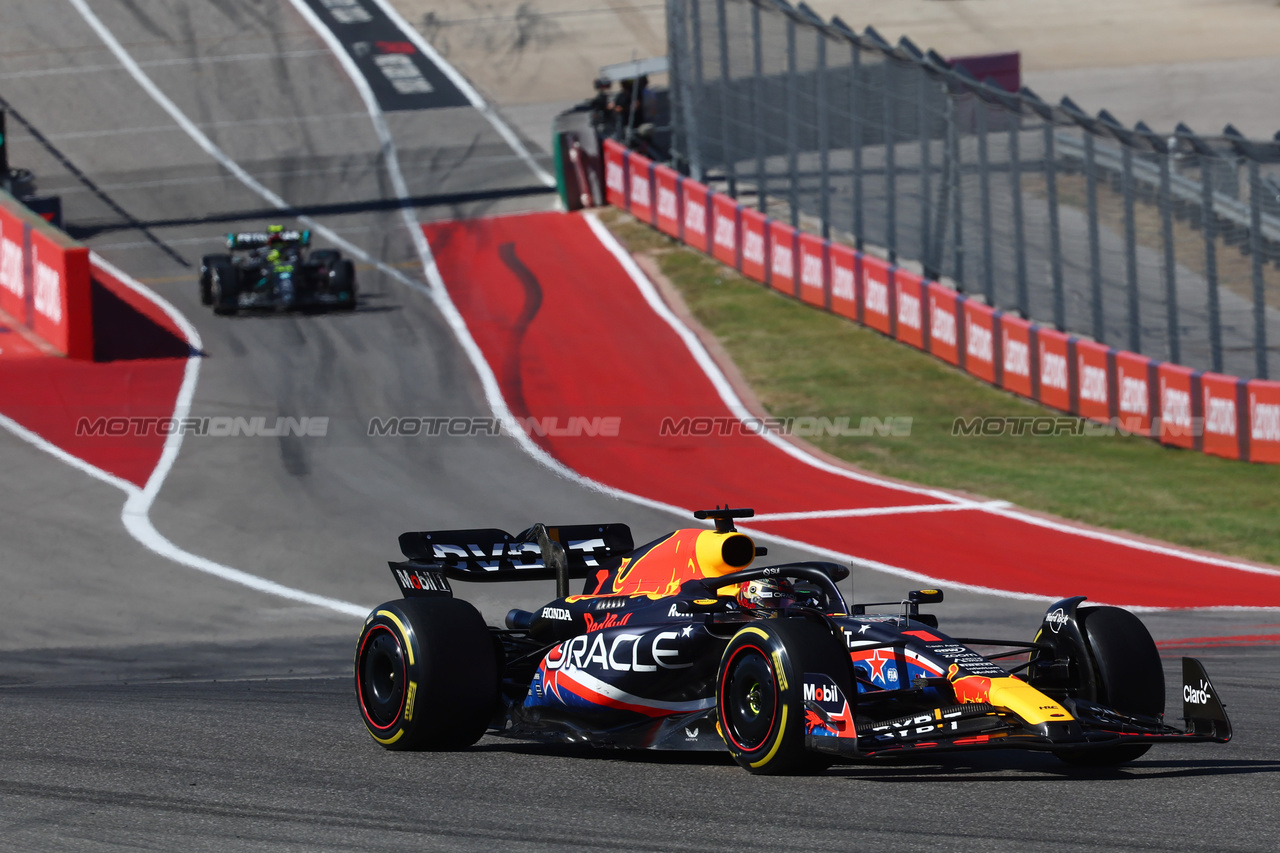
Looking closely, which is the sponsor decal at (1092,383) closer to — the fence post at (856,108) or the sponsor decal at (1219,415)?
the sponsor decal at (1219,415)

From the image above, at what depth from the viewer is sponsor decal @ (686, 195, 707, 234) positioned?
98.9 ft

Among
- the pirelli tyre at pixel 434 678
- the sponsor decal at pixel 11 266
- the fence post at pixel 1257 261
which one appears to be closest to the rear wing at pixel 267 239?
the sponsor decal at pixel 11 266

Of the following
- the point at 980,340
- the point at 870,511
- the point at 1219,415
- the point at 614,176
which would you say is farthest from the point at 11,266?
the point at 1219,415

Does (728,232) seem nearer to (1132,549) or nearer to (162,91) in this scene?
(1132,549)

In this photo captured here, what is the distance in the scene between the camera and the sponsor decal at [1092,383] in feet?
70.0

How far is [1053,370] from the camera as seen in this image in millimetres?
22141

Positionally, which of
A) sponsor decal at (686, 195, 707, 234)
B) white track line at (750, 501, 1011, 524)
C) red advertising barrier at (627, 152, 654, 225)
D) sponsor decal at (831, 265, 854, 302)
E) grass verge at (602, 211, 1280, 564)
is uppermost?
red advertising barrier at (627, 152, 654, 225)

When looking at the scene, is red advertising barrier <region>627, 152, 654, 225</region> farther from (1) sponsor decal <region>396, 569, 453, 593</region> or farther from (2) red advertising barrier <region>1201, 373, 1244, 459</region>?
(1) sponsor decal <region>396, 569, 453, 593</region>

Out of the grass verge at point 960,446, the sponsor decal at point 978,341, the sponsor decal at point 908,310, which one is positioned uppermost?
the sponsor decal at point 908,310

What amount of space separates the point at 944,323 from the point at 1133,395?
4.02 metres

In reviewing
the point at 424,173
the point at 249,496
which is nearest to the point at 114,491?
the point at 249,496

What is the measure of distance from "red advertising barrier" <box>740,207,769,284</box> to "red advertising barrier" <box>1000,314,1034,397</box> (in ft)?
20.6

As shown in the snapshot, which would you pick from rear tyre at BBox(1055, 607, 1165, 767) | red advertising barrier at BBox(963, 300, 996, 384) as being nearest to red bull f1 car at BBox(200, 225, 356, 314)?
red advertising barrier at BBox(963, 300, 996, 384)

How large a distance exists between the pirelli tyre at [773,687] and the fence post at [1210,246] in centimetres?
1380
